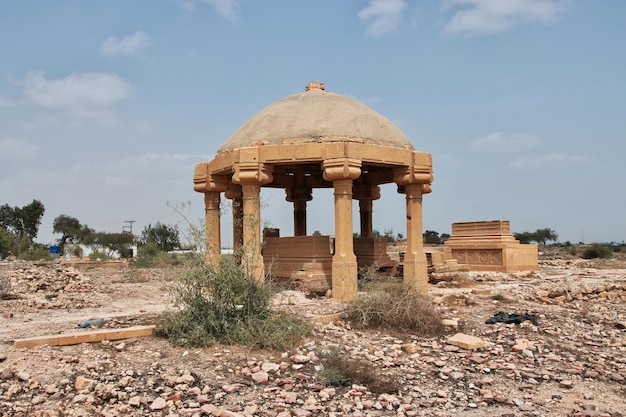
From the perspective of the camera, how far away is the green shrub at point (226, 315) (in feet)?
21.4

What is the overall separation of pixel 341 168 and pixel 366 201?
4.85 m

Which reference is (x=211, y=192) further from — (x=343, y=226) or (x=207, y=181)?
(x=343, y=226)

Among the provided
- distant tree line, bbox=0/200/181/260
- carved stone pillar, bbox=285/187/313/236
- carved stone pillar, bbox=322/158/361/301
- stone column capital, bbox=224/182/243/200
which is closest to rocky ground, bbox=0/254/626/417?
carved stone pillar, bbox=322/158/361/301

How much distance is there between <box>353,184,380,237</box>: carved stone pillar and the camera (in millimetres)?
14500

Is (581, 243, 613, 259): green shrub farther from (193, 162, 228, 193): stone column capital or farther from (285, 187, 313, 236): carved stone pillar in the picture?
(193, 162, 228, 193): stone column capital

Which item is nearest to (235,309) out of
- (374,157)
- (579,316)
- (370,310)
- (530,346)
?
(370,310)

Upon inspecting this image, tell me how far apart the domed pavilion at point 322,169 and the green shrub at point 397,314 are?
41.1 inches

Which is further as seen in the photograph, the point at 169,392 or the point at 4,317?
the point at 4,317

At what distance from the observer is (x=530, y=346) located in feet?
23.8

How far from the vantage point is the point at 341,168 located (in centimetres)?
990

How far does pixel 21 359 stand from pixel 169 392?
174cm

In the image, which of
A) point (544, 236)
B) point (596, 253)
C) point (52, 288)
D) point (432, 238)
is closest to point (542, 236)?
point (544, 236)

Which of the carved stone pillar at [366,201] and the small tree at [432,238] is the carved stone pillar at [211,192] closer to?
the carved stone pillar at [366,201]

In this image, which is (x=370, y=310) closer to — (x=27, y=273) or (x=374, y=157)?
(x=374, y=157)
